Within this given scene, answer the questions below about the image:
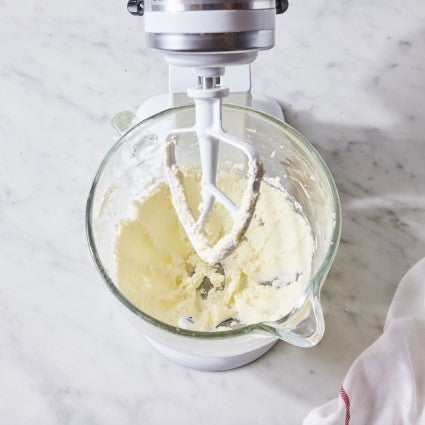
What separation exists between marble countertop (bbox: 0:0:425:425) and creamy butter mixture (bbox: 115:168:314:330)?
5 centimetres

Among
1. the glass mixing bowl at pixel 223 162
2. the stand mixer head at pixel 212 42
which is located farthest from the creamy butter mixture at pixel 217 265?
the stand mixer head at pixel 212 42

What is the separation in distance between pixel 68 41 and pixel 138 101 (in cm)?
11

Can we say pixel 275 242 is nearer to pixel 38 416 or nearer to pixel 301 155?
pixel 301 155

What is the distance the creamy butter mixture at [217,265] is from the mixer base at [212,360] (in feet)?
0.10

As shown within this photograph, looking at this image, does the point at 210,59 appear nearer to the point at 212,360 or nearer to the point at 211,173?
the point at 211,173

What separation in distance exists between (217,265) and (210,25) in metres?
0.30

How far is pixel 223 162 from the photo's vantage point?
635 millimetres

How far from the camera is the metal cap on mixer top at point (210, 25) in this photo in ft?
1.32

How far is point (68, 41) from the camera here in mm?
688

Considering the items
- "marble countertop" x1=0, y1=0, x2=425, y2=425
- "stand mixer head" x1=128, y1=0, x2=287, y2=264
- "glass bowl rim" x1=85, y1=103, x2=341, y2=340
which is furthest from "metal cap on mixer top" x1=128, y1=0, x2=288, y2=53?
"marble countertop" x1=0, y1=0, x2=425, y2=425

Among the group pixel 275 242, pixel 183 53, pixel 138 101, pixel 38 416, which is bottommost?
pixel 38 416

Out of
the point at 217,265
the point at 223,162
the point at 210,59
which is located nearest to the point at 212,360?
the point at 217,265

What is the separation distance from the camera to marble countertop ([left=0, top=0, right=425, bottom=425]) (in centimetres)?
61

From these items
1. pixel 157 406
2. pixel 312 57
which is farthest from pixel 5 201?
pixel 312 57
